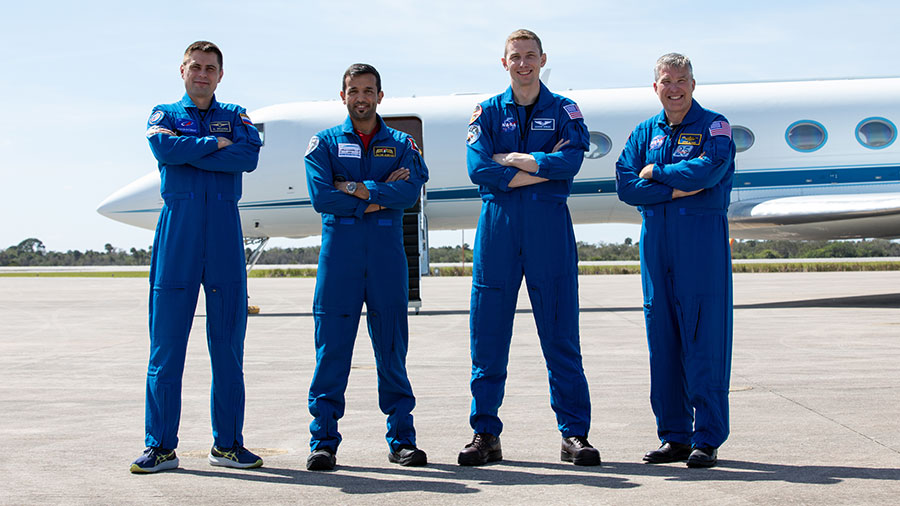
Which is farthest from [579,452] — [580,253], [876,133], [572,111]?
[580,253]

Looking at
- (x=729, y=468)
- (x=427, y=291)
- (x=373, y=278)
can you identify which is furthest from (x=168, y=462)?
(x=427, y=291)

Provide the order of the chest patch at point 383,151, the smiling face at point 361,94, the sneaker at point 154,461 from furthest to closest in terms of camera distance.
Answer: the chest patch at point 383,151, the smiling face at point 361,94, the sneaker at point 154,461

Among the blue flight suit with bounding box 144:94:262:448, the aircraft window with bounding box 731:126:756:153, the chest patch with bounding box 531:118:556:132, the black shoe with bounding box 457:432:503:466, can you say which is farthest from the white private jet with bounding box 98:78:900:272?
the black shoe with bounding box 457:432:503:466

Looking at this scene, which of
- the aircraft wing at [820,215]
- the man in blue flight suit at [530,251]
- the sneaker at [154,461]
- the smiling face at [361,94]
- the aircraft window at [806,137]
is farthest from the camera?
the aircraft window at [806,137]

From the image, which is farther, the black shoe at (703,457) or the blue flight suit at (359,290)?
the blue flight suit at (359,290)

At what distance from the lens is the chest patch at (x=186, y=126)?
4.65 m

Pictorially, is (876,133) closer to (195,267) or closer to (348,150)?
(348,150)

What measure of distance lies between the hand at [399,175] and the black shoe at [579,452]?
1700 mm

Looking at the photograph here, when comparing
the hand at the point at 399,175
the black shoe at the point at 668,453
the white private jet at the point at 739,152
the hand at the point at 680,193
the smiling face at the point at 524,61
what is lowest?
the black shoe at the point at 668,453

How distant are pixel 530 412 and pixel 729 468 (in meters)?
1.72

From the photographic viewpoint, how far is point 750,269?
34.1 meters

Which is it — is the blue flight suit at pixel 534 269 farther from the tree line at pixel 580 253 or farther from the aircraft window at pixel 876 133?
the tree line at pixel 580 253

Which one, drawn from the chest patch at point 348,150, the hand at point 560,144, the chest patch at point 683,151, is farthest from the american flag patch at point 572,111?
the chest patch at point 348,150

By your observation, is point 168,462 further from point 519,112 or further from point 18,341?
point 18,341
